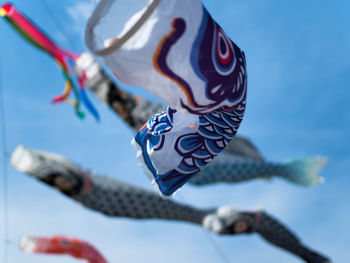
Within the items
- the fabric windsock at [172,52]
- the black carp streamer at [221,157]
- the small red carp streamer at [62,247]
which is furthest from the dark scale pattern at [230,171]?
the fabric windsock at [172,52]

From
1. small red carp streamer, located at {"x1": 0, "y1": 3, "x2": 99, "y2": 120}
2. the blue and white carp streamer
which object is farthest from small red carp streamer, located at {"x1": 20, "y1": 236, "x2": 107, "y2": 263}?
small red carp streamer, located at {"x1": 0, "y1": 3, "x2": 99, "y2": 120}

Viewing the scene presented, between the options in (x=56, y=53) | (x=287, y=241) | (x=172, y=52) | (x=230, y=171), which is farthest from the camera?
(x=287, y=241)

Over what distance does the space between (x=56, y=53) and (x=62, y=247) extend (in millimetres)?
2456

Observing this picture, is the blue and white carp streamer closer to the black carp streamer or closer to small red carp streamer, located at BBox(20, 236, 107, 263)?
the black carp streamer

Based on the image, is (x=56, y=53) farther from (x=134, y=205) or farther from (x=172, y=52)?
(x=172, y=52)

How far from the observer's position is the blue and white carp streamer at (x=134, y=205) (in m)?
4.46

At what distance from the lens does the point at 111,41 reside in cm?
95

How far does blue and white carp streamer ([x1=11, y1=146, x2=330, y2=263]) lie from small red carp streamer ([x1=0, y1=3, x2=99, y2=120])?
731 mm

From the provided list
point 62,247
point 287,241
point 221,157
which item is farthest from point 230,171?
point 62,247

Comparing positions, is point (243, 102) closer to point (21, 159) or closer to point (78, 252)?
point (21, 159)

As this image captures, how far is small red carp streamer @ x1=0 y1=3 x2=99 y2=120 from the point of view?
4258 millimetres

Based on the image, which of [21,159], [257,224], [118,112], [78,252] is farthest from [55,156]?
[257,224]

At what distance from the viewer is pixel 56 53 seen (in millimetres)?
5039

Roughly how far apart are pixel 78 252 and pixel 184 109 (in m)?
4.66
